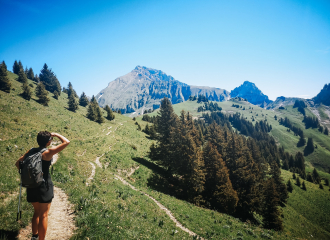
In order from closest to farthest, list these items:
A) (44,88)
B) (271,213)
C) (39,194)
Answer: (39,194) → (271,213) → (44,88)

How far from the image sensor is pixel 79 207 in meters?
8.49

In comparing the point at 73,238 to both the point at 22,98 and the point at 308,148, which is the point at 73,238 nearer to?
the point at 22,98

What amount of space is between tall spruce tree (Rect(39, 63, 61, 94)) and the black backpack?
95.4 meters

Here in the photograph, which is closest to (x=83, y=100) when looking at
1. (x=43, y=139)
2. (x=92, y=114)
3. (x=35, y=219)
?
(x=92, y=114)

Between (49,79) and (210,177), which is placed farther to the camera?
(49,79)

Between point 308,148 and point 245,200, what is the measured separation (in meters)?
208

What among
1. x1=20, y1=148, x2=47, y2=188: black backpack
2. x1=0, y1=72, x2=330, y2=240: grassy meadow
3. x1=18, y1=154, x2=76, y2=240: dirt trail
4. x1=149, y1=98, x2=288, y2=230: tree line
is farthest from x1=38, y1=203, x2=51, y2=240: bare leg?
x1=149, y1=98, x2=288, y2=230: tree line

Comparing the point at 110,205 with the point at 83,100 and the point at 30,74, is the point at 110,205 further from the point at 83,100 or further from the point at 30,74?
the point at 30,74

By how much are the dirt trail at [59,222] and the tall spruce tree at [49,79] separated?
9149cm

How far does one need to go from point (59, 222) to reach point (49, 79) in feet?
327

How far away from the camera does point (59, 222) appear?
7.34 m

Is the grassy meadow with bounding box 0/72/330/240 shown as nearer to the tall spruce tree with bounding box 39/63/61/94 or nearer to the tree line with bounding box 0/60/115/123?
the tree line with bounding box 0/60/115/123

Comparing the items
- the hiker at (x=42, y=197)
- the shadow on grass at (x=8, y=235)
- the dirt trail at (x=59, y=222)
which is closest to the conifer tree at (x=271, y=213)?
the dirt trail at (x=59, y=222)

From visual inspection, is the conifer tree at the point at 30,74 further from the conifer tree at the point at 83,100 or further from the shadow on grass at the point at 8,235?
the shadow on grass at the point at 8,235
